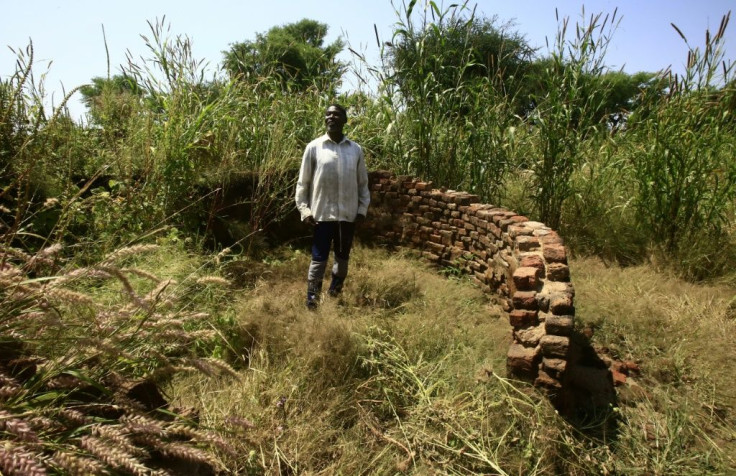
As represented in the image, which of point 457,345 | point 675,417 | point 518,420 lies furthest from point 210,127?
point 675,417

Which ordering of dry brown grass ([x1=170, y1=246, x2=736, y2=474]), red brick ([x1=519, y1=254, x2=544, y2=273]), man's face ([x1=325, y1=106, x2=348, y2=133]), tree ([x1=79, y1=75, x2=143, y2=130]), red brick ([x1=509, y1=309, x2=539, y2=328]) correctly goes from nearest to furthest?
dry brown grass ([x1=170, y1=246, x2=736, y2=474]) < red brick ([x1=509, y1=309, x2=539, y2=328]) < red brick ([x1=519, y1=254, x2=544, y2=273]) < man's face ([x1=325, y1=106, x2=348, y2=133]) < tree ([x1=79, y1=75, x2=143, y2=130])

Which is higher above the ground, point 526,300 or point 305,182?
point 305,182

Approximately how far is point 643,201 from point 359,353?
10.5 ft

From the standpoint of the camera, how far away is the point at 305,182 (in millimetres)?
3980

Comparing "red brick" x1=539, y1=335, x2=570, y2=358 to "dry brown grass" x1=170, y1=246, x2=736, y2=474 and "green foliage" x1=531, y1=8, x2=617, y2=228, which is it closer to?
"dry brown grass" x1=170, y1=246, x2=736, y2=474

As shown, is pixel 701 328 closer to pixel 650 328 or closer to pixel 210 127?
pixel 650 328

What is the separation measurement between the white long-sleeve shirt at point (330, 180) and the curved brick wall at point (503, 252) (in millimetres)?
1273

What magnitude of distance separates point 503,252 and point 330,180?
5.02 ft

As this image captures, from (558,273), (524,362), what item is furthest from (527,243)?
(524,362)

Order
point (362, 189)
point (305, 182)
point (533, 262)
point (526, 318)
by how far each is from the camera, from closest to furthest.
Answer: point (526, 318) < point (533, 262) < point (305, 182) < point (362, 189)

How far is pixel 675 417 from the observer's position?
2.71m

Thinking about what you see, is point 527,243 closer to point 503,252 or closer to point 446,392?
point 503,252

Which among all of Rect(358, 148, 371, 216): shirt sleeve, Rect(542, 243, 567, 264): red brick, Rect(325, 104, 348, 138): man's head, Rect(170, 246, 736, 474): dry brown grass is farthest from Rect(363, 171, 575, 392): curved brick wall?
Rect(325, 104, 348, 138): man's head

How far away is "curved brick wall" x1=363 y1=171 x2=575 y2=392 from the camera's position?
2.71 meters
